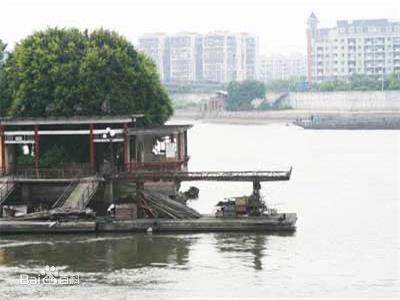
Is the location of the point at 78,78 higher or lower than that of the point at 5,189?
higher

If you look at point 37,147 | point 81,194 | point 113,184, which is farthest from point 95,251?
point 37,147

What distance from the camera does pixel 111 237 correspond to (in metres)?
39.4

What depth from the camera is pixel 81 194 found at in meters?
42.8

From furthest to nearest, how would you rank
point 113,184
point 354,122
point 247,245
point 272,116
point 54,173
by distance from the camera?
point 272,116 < point 354,122 < point 54,173 < point 113,184 < point 247,245

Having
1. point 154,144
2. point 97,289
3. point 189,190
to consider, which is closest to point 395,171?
point 189,190

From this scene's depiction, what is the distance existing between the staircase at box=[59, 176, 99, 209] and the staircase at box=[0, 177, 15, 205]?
2.12m

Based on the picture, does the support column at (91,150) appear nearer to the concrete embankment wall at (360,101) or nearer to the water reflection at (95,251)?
the water reflection at (95,251)

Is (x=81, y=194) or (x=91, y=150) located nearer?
(x=81, y=194)

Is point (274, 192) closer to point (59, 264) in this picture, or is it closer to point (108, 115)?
point (108, 115)

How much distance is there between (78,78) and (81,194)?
23.7ft

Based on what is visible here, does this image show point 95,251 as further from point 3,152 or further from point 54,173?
→ point 3,152

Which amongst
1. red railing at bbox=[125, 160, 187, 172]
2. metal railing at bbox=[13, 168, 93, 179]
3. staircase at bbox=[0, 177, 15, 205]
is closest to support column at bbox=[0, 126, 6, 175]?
metal railing at bbox=[13, 168, 93, 179]

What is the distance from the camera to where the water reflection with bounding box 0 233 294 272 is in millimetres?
35031

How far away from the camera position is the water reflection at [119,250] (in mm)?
35031
